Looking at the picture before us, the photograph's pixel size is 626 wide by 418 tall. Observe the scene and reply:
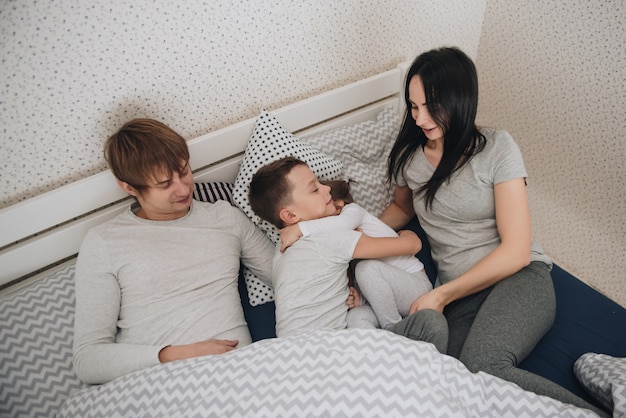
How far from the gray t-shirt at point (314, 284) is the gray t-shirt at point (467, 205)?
329 millimetres

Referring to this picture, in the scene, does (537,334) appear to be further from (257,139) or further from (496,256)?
(257,139)

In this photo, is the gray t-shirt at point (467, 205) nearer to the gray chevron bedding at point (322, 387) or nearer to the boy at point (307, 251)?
the boy at point (307, 251)

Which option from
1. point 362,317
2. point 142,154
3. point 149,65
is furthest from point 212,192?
point 362,317

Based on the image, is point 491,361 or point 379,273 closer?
point 491,361

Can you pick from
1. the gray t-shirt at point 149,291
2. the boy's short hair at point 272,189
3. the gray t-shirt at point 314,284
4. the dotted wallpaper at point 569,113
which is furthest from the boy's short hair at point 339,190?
the dotted wallpaper at point 569,113

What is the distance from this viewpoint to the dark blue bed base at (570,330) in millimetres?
1256

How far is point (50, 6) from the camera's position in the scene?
1.18 meters

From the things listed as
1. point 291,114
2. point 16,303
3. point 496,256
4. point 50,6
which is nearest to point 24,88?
point 50,6

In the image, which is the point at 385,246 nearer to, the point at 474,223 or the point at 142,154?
the point at 474,223

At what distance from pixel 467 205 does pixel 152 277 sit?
3.21ft

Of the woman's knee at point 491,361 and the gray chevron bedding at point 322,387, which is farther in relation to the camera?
the woman's knee at point 491,361

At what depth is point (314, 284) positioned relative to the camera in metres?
1.28

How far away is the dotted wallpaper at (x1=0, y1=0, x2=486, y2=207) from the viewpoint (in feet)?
4.00

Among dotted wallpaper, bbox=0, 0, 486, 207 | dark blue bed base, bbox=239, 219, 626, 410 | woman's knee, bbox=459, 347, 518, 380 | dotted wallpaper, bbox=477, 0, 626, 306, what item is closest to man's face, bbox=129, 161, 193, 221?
dotted wallpaper, bbox=0, 0, 486, 207
